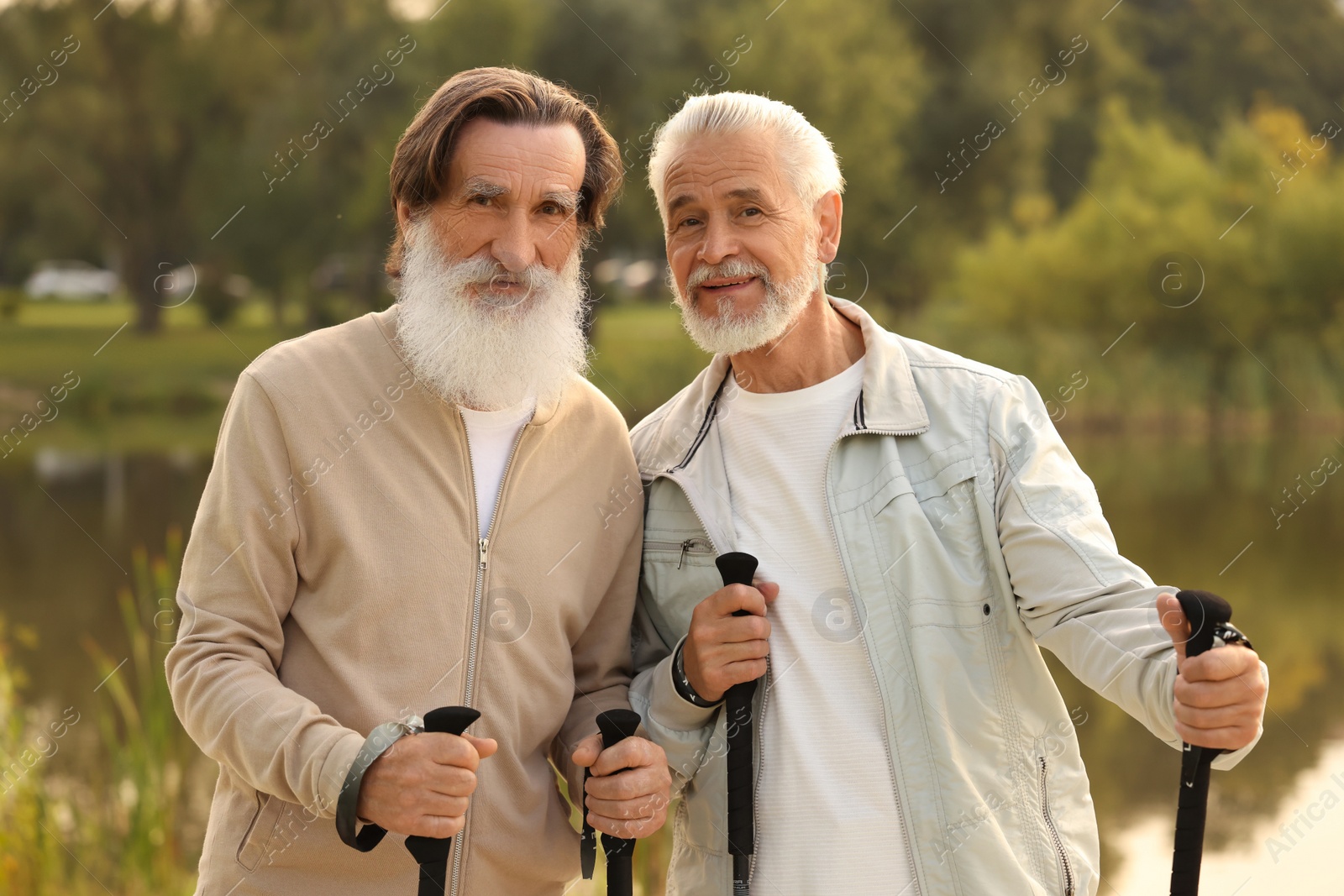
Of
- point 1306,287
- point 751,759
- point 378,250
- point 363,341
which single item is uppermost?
point 378,250

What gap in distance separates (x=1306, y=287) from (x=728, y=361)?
21160 millimetres

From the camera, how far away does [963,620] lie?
8.59 ft

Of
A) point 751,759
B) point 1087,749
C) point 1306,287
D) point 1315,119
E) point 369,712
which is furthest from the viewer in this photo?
point 1315,119

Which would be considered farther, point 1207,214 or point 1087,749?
point 1207,214

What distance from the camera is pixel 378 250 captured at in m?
25.4

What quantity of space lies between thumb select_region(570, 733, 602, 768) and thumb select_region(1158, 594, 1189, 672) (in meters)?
1.13

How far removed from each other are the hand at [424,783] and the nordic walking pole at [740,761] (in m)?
0.68

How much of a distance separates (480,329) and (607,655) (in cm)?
82

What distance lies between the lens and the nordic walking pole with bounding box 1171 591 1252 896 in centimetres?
205

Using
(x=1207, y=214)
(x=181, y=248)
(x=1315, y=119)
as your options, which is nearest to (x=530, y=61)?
(x=181, y=248)

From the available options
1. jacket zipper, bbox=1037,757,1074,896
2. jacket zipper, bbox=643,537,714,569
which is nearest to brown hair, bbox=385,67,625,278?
jacket zipper, bbox=643,537,714,569

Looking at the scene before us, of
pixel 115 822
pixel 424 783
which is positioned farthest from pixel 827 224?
pixel 115 822

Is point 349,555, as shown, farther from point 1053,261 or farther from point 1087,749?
point 1053,261

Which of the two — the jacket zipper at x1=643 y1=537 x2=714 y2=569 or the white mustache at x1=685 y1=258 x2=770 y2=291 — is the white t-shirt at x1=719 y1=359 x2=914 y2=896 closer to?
the jacket zipper at x1=643 y1=537 x2=714 y2=569
